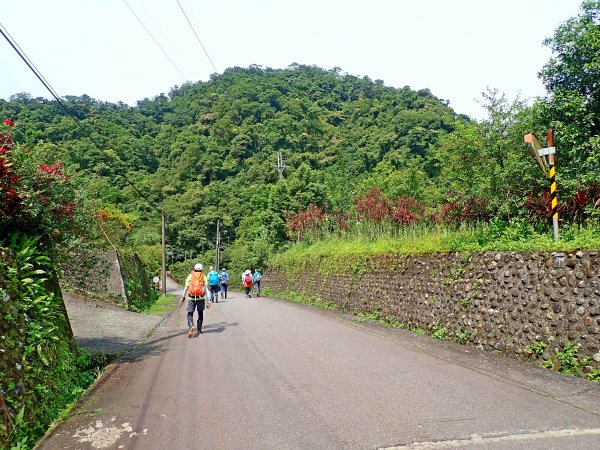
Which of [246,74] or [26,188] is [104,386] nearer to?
[26,188]

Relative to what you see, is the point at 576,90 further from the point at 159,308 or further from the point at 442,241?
the point at 159,308

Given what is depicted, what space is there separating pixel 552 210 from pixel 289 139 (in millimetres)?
64730

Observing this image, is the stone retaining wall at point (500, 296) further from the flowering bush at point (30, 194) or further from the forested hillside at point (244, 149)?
the forested hillside at point (244, 149)

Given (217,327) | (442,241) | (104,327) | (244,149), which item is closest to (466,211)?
(442,241)

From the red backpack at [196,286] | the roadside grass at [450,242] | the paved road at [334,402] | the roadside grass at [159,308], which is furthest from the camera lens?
the roadside grass at [159,308]

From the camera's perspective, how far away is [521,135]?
1234 cm

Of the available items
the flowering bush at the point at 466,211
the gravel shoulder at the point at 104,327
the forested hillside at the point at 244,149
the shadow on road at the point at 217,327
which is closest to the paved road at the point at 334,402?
the gravel shoulder at the point at 104,327

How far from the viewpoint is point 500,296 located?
8367 mm

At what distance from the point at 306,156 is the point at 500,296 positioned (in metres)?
58.1

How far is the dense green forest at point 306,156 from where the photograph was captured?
11.0 m

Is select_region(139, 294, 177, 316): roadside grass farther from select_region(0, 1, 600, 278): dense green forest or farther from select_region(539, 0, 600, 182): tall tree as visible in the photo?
select_region(539, 0, 600, 182): tall tree

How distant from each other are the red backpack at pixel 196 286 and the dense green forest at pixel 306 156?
120 inches

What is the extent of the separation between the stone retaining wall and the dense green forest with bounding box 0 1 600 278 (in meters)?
1.74

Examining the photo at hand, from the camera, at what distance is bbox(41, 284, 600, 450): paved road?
454 centimetres
